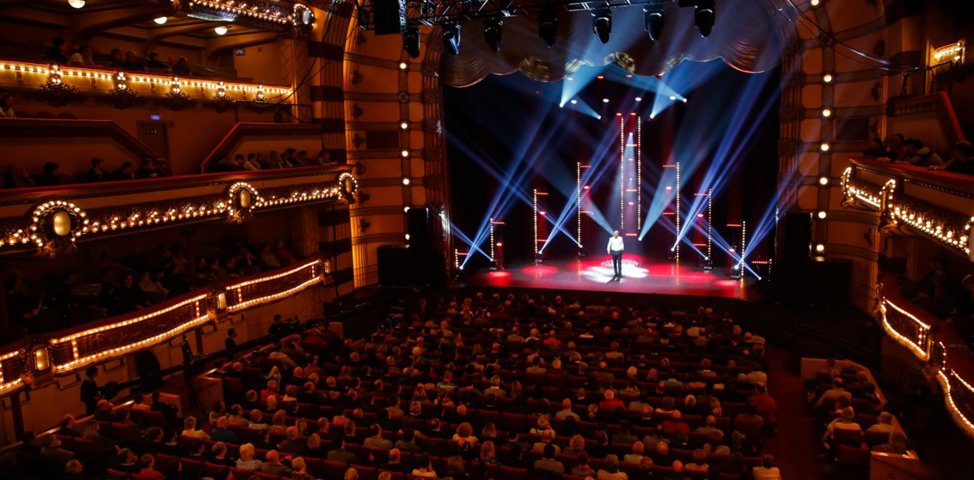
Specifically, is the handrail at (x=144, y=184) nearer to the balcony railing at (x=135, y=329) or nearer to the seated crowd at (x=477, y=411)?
the balcony railing at (x=135, y=329)

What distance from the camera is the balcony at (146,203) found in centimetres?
1220

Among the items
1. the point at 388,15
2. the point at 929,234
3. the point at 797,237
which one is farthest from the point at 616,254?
the point at 929,234

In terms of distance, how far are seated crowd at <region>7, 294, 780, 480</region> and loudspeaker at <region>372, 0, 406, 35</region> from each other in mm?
7205

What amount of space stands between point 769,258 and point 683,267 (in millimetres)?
3467

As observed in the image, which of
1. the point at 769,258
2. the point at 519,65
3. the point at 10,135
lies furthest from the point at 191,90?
the point at 769,258

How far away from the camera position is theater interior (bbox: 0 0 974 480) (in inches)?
456

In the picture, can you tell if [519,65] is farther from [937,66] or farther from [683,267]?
[937,66]

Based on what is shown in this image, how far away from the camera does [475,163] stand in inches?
1016

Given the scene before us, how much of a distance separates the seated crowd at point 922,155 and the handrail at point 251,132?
1542cm

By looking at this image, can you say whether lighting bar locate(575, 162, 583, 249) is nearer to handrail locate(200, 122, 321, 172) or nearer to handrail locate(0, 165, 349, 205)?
handrail locate(200, 122, 321, 172)

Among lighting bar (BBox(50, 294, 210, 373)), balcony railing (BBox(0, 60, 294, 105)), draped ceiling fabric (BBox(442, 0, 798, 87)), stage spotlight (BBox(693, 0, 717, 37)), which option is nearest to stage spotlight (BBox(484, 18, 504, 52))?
stage spotlight (BBox(693, 0, 717, 37))

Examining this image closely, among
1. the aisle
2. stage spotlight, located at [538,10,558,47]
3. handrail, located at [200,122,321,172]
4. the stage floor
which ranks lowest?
the aisle

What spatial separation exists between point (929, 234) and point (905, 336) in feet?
8.31

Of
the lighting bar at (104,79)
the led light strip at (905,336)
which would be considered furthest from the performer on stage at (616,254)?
the lighting bar at (104,79)
